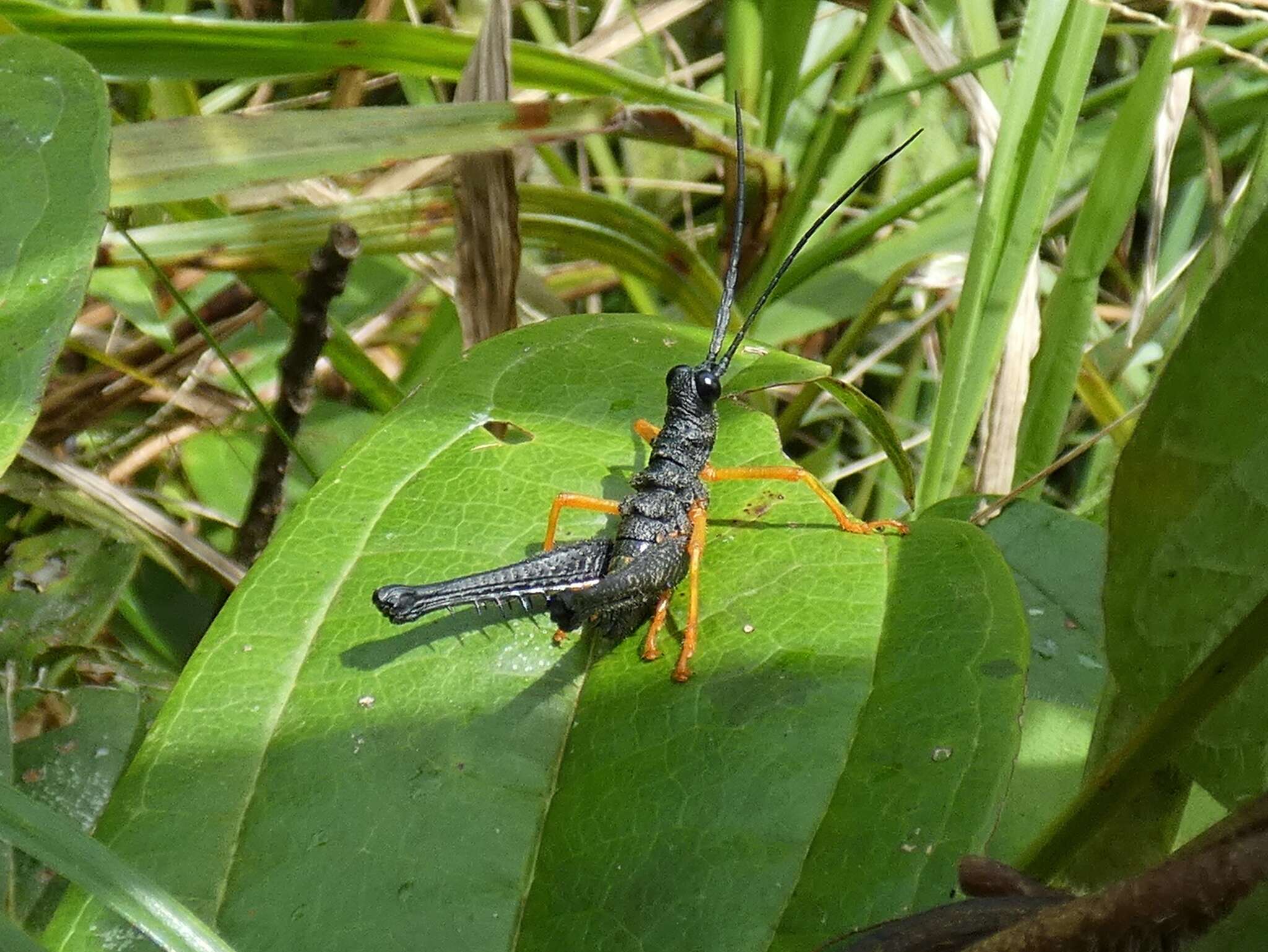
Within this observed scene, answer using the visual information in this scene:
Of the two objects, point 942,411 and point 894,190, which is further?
point 894,190

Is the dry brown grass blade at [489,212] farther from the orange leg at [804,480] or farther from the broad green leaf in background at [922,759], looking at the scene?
the broad green leaf in background at [922,759]

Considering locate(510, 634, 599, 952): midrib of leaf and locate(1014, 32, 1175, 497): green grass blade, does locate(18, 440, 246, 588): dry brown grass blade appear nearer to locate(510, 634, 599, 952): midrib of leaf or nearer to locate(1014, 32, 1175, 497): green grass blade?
locate(510, 634, 599, 952): midrib of leaf

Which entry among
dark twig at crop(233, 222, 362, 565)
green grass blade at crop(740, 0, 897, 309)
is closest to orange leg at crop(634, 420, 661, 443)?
dark twig at crop(233, 222, 362, 565)

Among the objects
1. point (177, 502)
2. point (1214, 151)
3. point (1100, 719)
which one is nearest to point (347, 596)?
point (1100, 719)

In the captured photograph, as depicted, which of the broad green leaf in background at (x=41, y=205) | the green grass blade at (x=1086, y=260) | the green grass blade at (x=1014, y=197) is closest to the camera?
the broad green leaf in background at (x=41, y=205)

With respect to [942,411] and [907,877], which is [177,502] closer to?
[942,411]

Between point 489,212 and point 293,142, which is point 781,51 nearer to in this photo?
point 489,212

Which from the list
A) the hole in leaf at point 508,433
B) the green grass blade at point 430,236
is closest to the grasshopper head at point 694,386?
the hole in leaf at point 508,433
